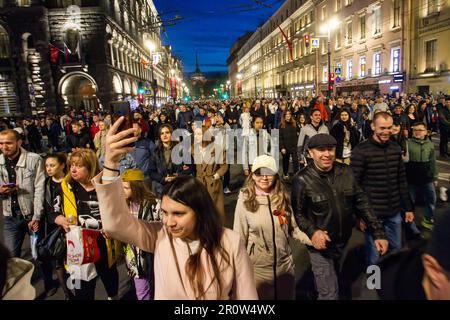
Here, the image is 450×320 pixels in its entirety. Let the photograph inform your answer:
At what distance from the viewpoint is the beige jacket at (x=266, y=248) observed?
10.4 feet

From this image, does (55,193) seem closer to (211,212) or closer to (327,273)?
(211,212)

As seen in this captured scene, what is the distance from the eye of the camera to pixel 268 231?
319 centimetres

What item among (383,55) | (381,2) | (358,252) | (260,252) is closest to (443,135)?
(358,252)

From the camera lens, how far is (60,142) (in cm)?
1944

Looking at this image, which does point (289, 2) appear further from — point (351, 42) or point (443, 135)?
point (443, 135)

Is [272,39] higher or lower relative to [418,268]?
higher

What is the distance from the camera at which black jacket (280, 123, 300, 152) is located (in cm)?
922

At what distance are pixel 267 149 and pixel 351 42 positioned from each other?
32.9 metres

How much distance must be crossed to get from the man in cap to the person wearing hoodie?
2.80 meters

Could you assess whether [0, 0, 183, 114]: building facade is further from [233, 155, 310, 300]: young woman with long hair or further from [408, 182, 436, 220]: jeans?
[233, 155, 310, 300]: young woman with long hair

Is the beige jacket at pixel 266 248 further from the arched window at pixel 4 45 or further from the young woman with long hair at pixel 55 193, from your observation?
the arched window at pixel 4 45

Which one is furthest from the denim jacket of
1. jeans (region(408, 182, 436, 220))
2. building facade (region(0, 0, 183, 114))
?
building facade (region(0, 0, 183, 114))

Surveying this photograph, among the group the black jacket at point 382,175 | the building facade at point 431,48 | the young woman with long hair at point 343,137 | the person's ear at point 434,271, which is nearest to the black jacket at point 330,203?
the black jacket at point 382,175

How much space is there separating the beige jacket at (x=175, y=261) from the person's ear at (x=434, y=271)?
93 cm
